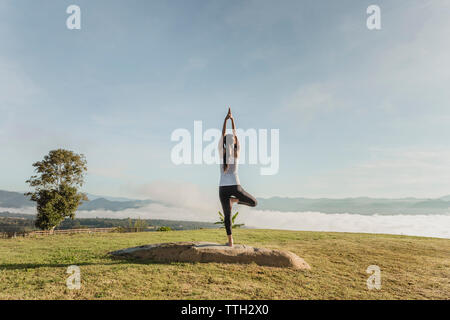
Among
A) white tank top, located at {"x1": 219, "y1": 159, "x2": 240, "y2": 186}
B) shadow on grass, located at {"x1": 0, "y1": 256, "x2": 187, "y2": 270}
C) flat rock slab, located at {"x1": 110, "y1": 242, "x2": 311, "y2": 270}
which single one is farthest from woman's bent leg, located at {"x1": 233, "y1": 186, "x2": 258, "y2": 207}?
shadow on grass, located at {"x1": 0, "y1": 256, "x2": 187, "y2": 270}

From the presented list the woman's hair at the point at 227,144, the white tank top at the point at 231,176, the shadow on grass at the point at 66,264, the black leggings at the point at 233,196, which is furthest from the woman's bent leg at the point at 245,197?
the shadow on grass at the point at 66,264

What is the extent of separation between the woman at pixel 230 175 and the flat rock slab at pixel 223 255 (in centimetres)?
135

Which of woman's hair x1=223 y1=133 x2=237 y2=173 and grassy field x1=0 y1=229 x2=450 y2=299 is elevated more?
woman's hair x1=223 y1=133 x2=237 y2=173

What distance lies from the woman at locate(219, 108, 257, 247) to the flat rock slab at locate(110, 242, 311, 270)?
4.42ft

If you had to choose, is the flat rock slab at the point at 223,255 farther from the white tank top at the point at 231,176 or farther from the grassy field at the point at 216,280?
the white tank top at the point at 231,176

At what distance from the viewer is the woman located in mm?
8422

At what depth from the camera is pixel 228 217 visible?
344 inches

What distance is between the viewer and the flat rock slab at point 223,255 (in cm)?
808

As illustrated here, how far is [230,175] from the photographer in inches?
334

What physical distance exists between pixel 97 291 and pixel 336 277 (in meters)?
6.21

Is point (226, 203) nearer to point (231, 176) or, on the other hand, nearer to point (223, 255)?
point (231, 176)

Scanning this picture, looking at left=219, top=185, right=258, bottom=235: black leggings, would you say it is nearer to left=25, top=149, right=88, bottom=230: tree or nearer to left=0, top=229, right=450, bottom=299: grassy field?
left=0, top=229, right=450, bottom=299: grassy field

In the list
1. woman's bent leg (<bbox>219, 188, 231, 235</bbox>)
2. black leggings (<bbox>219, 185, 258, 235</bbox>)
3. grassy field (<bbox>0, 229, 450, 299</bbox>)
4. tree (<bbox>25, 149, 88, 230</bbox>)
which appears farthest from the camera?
tree (<bbox>25, 149, 88, 230</bbox>)
